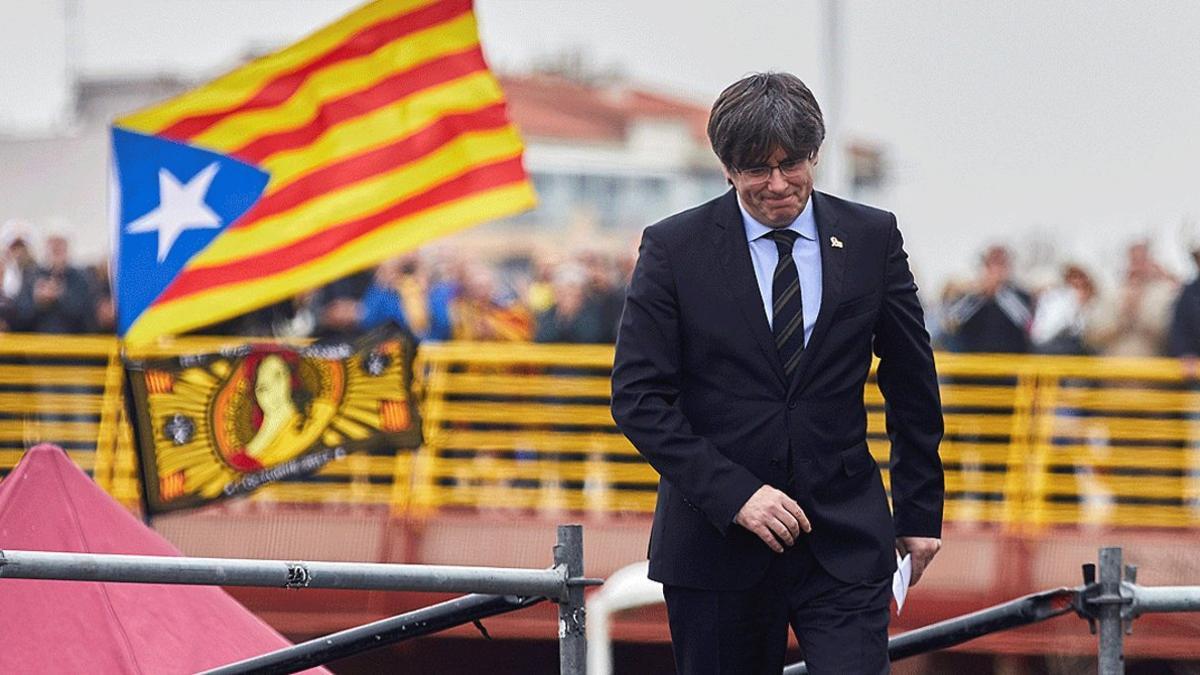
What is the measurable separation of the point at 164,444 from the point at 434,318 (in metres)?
6.45

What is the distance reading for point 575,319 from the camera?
14.2 m

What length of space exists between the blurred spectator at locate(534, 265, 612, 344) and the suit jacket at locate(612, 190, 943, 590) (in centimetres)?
959

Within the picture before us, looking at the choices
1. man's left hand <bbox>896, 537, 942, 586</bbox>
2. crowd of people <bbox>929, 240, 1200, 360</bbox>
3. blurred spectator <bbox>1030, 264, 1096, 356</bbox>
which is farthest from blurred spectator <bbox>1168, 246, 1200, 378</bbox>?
man's left hand <bbox>896, 537, 942, 586</bbox>

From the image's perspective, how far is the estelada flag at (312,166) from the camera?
28.2 feet

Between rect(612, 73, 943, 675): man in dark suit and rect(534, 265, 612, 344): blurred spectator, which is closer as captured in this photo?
rect(612, 73, 943, 675): man in dark suit

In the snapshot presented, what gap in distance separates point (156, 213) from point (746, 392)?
185 inches

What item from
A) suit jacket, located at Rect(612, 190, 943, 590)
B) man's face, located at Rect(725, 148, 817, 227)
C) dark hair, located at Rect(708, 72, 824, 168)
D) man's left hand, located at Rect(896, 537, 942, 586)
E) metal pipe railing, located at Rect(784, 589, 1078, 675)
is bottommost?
metal pipe railing, located at Rect(784, 589, 1078, 675)

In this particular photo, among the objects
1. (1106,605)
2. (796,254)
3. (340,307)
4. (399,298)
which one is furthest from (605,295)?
(796,254)

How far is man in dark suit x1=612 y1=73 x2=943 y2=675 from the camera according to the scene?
4363 mm

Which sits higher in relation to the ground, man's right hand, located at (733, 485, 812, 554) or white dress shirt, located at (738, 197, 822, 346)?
white dress shirt, located at (738, 197, 822, 346)

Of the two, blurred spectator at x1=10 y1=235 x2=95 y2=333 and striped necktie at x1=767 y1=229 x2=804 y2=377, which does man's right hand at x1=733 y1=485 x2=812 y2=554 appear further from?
blurred spectator at x1=10 y1=235 x2=95 y2=333

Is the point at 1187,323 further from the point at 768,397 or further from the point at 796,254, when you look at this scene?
the point at 768,397

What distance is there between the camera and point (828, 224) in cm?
454

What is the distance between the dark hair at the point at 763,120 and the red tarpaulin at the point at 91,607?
5.55 feet
